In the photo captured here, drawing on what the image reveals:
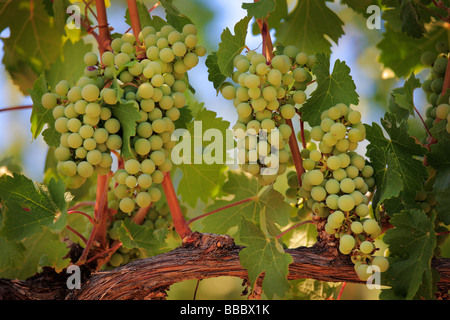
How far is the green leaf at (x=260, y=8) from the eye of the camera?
1.06 m

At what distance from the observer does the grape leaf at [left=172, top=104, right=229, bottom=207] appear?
56.2 inches

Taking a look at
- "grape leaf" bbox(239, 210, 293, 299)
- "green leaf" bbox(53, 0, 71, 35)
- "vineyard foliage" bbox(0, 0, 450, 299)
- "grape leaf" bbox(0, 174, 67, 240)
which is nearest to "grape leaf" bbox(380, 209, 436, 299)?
"vineyard foliage" bbox(0, 0, 450, 299)

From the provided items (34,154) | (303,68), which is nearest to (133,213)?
(303,68)

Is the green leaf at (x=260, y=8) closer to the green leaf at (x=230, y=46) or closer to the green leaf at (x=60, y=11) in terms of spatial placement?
the green leaf at (x=230, y=46)

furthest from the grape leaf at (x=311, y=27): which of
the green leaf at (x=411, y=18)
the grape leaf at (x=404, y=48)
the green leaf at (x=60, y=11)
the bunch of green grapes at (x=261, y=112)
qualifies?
the green leaf at (x=60, y=11)

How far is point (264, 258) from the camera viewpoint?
41.8 inches

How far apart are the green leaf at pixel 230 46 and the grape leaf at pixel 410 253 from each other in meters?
0.49

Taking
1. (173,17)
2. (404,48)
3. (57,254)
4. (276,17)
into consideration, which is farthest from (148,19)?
A: (404,48)

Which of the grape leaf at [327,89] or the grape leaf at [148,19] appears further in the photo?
the grape leaf at [148,19]

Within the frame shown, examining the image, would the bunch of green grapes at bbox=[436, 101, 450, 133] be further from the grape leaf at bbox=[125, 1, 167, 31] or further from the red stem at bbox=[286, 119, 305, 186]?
the grape leaf at bbox=[125, 1, 167, 31]

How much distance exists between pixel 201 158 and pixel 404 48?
2.82ft

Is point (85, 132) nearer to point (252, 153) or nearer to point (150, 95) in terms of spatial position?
point (150, 95)
